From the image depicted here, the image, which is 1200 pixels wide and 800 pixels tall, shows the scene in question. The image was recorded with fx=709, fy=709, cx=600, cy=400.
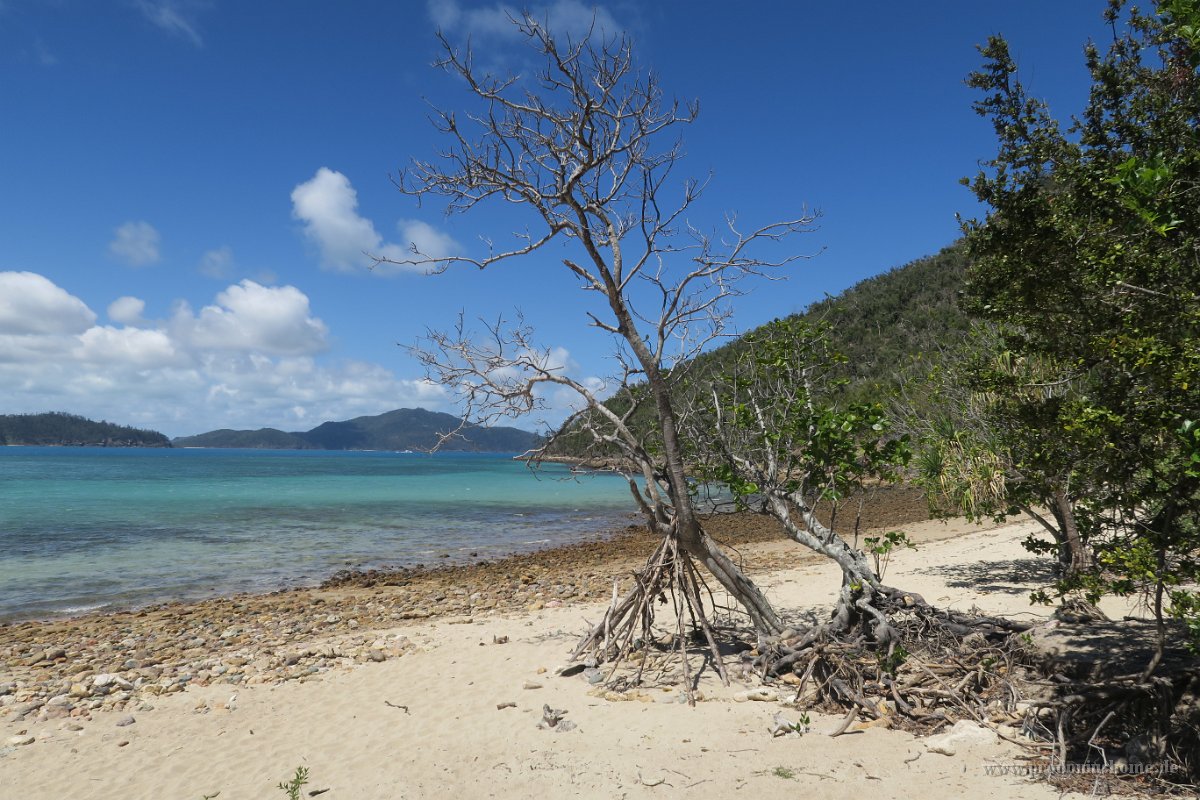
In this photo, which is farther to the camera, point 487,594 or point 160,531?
point 160,531

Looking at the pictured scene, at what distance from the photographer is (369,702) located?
719 cm

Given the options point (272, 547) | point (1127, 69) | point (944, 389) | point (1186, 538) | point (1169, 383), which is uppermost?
point (1127, 69)

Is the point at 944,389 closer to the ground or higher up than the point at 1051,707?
higher up

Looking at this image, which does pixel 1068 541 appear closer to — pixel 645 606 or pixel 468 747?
pixel 645 606

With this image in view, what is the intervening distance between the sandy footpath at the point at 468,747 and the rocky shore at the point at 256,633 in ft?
1.61

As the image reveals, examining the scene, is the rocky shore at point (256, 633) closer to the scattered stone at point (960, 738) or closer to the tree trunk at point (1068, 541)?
the scattered stone at point (960, 738)

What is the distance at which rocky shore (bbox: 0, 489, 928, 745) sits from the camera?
8.08m

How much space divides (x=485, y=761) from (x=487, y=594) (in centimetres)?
847

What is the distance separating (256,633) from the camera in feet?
35.6

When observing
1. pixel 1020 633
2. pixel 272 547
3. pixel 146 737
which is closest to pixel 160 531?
pixel 272 547

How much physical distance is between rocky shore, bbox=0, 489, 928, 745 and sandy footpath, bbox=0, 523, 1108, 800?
49cm

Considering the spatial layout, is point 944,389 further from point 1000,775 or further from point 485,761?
point 485,761

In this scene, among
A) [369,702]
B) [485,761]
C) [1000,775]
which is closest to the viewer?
[1000,775]

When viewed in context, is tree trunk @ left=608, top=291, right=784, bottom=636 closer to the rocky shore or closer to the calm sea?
the rocky shore
